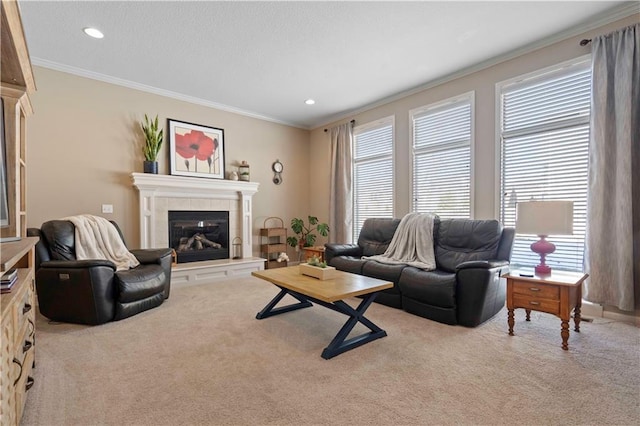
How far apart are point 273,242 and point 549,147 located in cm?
442

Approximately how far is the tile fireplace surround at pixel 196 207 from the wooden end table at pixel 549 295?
3.63 metres

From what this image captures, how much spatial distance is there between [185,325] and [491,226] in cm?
328

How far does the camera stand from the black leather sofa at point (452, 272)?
268cm

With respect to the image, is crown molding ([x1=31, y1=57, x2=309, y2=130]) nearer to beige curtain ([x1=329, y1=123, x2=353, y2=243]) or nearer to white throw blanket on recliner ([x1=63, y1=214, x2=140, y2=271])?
beige curtain ([x1=329, y1=123, x2=353, y2=243])

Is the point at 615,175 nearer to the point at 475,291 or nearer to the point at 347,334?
the point at 475,291

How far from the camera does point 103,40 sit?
313 centimetres

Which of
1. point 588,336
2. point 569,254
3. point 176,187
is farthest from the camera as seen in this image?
point 176,187

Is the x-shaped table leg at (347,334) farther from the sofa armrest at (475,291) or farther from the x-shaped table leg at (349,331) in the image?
the sofa armrest at (475,291)

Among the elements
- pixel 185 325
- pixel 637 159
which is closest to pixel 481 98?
pixel 637 159

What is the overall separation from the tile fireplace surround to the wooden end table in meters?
3.63

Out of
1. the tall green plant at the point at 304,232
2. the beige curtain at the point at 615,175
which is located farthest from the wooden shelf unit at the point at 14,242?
the beige curtain at the point at 615,175

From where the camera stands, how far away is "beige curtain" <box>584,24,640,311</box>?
2.66 metres

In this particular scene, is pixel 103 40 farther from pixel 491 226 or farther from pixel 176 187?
pixel 491 226

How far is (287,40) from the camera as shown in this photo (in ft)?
10.3
